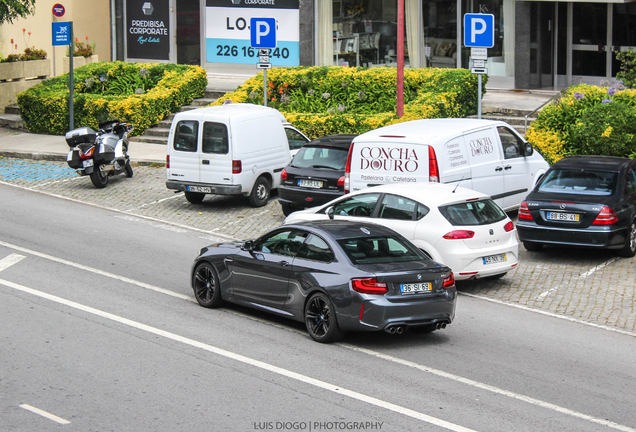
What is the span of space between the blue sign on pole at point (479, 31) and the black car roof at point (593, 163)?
11.4ft

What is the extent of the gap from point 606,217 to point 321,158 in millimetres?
5583

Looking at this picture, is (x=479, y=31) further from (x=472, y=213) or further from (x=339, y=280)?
(x=339, y=280)

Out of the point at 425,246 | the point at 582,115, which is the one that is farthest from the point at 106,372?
the point at 582,115

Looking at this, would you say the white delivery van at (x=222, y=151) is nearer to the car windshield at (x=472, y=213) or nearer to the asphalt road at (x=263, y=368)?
the asphalt road at (x=263, y=368)

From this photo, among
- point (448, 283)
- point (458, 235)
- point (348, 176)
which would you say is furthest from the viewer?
point (348, 176)

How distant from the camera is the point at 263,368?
29.7 feet

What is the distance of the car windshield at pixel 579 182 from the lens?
14078mm

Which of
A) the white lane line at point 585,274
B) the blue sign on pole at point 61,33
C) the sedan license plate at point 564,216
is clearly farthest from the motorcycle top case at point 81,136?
the white lane line at point 585,274

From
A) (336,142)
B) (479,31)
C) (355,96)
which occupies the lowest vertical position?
(336,142)

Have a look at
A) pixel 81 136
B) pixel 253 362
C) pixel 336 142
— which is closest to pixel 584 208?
pixel 336 142

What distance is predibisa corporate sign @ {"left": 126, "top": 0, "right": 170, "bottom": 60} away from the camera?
31.6 meters

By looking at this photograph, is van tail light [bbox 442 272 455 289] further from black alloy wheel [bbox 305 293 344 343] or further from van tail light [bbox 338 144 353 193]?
van tail light [bbox 338 144 353 193]

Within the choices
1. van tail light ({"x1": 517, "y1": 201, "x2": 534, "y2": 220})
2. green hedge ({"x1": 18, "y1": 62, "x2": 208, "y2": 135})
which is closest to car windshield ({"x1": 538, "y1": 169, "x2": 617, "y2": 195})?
van tail light ({"x1": 517, "y1": 201, "x2": 534, "y2": 220})

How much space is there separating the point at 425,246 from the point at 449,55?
1640 cm
